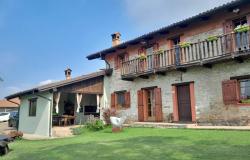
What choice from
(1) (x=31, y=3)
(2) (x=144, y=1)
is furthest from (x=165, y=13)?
(1) (x=31, y=3)

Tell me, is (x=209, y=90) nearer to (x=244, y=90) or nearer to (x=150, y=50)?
(x=244, y=90)

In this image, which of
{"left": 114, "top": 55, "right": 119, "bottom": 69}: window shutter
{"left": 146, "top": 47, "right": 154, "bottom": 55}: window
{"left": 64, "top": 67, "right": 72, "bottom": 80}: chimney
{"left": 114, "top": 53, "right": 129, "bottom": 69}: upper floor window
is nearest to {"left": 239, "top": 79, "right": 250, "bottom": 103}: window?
{"left": 146, "top": 47, "right": 154, "bottom": 55}: window

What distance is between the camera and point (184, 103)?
526 inches

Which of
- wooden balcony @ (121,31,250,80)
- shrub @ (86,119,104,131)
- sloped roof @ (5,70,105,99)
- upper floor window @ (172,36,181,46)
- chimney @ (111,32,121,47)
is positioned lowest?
shrub @ (86,119,104,131)

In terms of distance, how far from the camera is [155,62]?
47.4ft

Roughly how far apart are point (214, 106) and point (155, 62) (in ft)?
14.0

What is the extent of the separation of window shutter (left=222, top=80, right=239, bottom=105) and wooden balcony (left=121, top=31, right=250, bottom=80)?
42.2 inches

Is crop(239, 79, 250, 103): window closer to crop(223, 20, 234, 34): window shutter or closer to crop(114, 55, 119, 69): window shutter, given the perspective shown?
crop(223, 20, 234, 34): window shutter

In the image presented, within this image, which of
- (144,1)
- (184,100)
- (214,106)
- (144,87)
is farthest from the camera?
(144,87)

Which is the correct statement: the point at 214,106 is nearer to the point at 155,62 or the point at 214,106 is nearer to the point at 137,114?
the point at 155,62

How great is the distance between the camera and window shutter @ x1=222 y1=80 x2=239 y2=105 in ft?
36.1

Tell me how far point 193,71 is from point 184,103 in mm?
1809

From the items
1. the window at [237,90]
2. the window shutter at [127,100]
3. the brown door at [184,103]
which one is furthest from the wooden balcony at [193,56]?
the window shutter at [127,100]

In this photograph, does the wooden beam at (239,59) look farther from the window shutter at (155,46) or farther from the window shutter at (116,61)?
the window shutter at (116,61)
